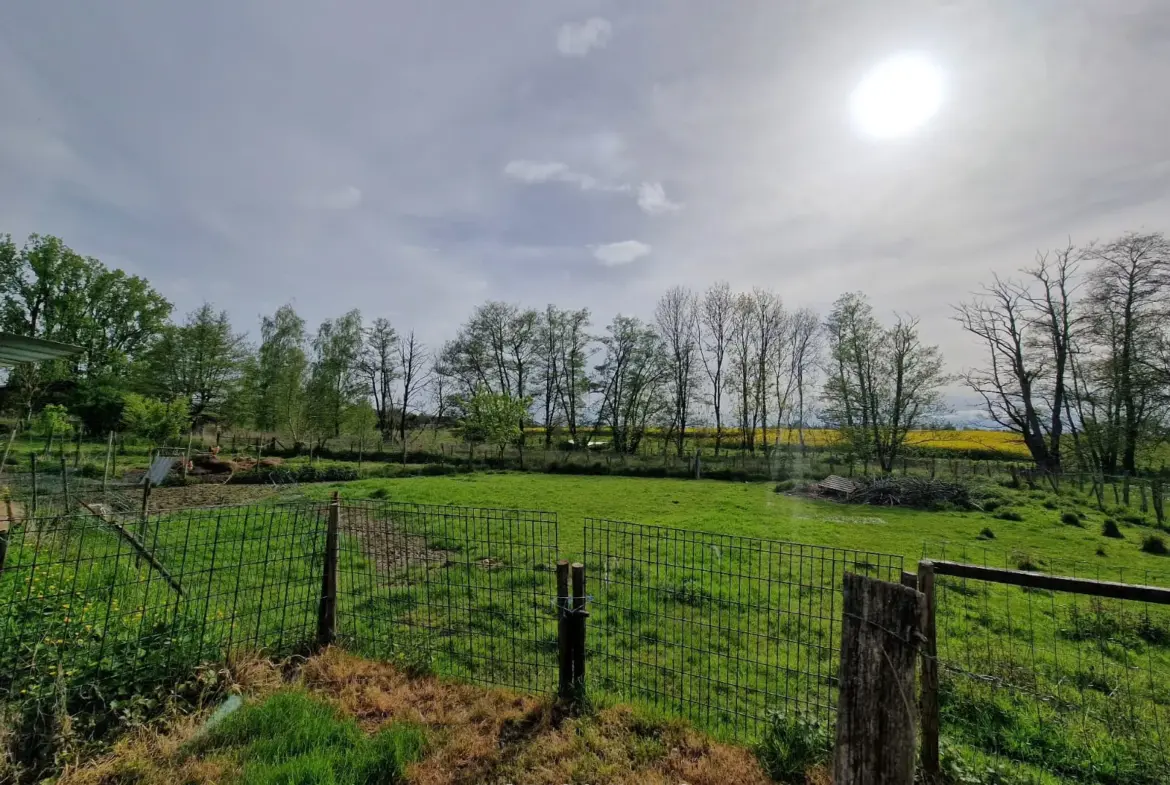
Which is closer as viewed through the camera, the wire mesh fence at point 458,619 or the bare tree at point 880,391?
the wire mesh fence at point 458,619

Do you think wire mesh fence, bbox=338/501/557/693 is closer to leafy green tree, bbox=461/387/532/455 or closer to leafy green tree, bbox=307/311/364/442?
leafy green tree, bbox=461/387/532/455

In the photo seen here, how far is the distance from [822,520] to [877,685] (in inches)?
547

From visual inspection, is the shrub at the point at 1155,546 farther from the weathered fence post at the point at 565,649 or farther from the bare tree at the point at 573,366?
the bare tree at the point at 573,366

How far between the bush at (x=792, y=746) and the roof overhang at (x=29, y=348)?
6423mm

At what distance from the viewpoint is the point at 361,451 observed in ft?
99.3

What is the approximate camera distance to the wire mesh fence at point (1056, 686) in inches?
139

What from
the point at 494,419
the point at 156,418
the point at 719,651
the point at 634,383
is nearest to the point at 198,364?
the point at 156,418

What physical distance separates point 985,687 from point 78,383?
140ft

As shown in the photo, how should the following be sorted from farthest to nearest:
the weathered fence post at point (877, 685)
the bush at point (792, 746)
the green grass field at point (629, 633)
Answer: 1. the green grass field at point (629, 633)
2. the bush at point (792, 746)
3. the weathered fence post at point (877, 685)

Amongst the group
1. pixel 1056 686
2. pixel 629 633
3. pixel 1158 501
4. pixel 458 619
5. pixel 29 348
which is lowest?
pixel 1056 686

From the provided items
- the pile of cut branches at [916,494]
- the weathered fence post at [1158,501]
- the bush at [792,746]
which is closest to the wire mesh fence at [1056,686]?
the bush at [792,746]

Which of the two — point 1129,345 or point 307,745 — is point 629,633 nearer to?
point 307,745

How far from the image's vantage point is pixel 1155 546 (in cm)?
1132

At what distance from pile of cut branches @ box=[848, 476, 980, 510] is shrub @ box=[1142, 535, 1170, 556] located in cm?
545
